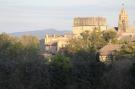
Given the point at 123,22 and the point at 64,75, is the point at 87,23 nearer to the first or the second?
the point at 123,22

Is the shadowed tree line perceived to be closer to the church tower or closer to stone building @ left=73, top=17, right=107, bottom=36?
the church tower

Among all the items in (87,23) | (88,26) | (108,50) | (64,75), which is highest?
(87,23)

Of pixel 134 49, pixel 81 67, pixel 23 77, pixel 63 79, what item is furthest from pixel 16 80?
pixel 134 49

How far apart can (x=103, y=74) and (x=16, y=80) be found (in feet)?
13.9

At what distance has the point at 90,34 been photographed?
71000 mm

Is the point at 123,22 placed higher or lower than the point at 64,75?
higher

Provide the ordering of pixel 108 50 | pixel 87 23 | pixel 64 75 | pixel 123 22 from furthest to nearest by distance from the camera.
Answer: pixel 87 23, pixel 123 22, pixel 108 50, pixel 64 75

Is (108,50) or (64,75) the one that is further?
(108,50)

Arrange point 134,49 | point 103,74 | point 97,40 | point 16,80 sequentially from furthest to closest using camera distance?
point 97,40 < point 134,49 < point 103,74 < point 16,80

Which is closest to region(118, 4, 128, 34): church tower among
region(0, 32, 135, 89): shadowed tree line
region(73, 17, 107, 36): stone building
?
region(73, 17, 107, 36): stone building

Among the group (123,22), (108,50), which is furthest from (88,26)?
(108,50)

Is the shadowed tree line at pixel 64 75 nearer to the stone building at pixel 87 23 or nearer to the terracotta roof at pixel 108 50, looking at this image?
the terracotta roof at pixel 108 50

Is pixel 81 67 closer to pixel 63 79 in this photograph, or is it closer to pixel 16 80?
pixel 63 79

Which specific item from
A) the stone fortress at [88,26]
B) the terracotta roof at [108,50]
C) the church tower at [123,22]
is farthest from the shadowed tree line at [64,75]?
the church tower at [123,22]
